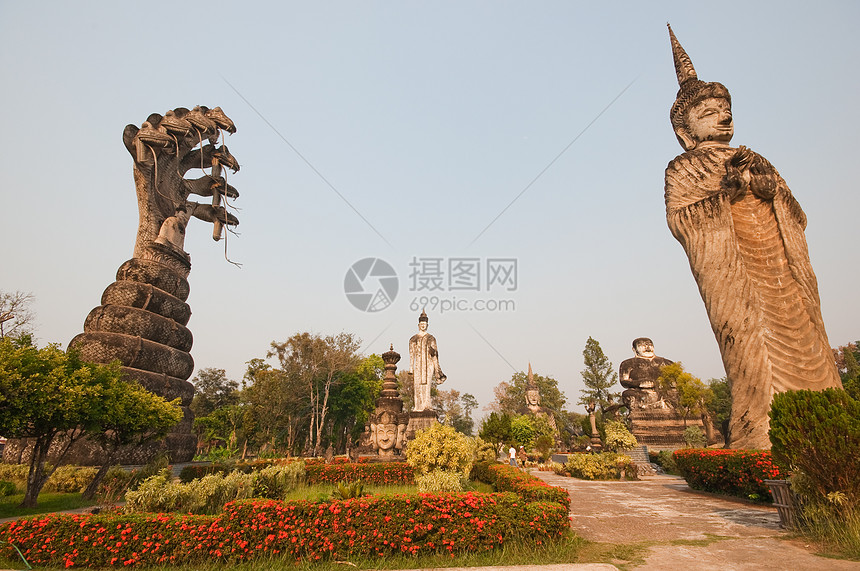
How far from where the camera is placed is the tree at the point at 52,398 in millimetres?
6961

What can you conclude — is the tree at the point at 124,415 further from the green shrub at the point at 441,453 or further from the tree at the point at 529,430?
the tree at the point at 529,430

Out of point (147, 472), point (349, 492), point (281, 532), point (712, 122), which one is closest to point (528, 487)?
point (349, 492)

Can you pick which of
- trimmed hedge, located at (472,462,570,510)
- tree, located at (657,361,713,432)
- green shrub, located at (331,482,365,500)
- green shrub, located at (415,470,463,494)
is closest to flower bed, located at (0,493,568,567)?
trimmed hedge, located at (472,462,570,510)

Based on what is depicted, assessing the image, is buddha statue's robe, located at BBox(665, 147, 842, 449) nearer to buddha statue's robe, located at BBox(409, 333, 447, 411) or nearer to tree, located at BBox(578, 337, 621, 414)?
buddha statue's robe, located at BBox(409, 333, 447, 411)

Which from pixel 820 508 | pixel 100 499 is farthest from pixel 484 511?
pixel 100 499

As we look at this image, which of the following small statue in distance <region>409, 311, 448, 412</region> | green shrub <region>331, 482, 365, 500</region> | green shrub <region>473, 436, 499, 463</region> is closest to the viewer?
green shrub <region>331, 482, 365, 500</region>

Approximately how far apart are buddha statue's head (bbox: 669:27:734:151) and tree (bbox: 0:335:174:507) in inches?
579

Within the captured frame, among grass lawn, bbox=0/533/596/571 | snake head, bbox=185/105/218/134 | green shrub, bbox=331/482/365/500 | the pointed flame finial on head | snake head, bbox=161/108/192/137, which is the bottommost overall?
grass lawn, bbox=0/533/596/571

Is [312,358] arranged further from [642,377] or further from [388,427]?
[642,377]

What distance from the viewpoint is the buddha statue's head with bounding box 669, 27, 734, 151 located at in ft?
32.8

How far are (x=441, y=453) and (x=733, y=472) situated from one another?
5906mm

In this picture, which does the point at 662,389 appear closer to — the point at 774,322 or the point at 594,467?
the point at 594,467

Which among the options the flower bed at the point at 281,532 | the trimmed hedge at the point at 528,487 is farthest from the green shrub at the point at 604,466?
the flower bed at the point at 281,532

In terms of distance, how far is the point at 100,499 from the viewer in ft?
28.7
